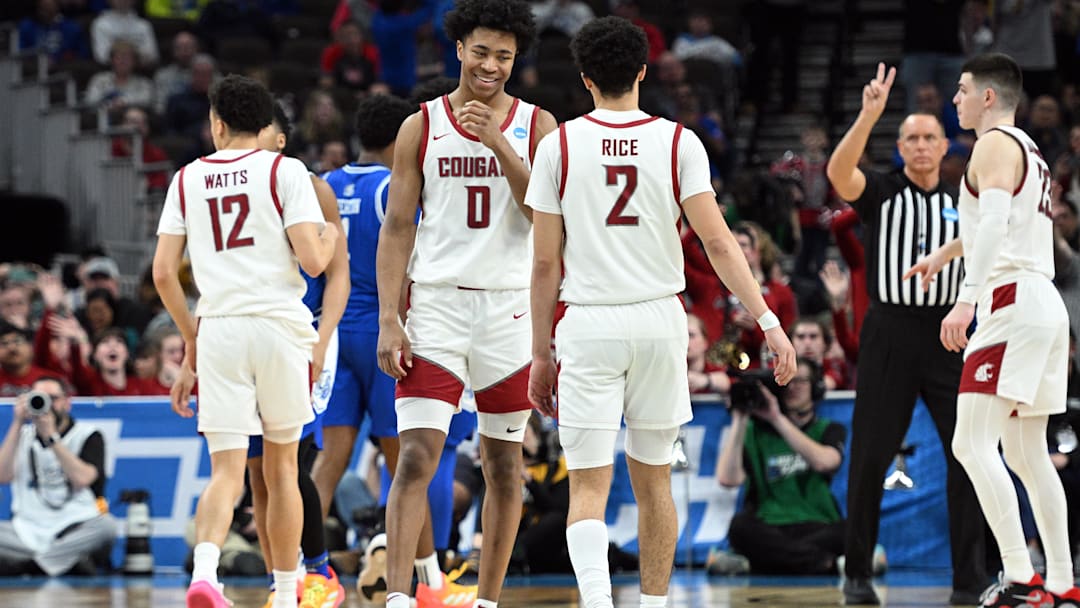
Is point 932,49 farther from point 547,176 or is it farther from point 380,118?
point 547,176

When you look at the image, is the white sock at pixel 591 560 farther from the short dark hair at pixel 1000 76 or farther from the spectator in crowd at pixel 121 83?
the spectator in crowd at pixel 121 83

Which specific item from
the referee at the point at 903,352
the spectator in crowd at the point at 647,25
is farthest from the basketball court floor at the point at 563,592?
the spectator in crowd at the point at 647,25

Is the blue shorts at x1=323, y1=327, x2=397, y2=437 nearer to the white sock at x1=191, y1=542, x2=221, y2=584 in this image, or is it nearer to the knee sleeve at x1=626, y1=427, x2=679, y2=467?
the white sock at x1=191, y1=542, x2=221, y2=584

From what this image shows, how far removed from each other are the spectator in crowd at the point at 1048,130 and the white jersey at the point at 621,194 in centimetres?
873

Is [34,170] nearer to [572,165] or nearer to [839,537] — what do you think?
[839,537]

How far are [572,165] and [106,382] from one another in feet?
22.5

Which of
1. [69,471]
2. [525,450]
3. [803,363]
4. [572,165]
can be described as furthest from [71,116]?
[572,165]

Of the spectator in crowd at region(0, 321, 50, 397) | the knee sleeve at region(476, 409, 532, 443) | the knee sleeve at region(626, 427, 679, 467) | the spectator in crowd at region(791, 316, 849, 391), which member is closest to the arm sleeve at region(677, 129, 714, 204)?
the knee sleeve at region(626, 427, 679, 467)

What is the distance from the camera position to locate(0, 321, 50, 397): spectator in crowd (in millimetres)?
11281

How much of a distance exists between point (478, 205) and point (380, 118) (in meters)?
1.57

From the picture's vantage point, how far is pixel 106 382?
11750 millimetres

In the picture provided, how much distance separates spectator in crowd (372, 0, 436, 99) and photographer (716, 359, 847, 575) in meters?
7.81

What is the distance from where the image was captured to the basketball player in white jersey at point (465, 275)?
6.27 m

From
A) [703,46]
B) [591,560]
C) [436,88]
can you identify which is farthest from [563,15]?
[591,560]
